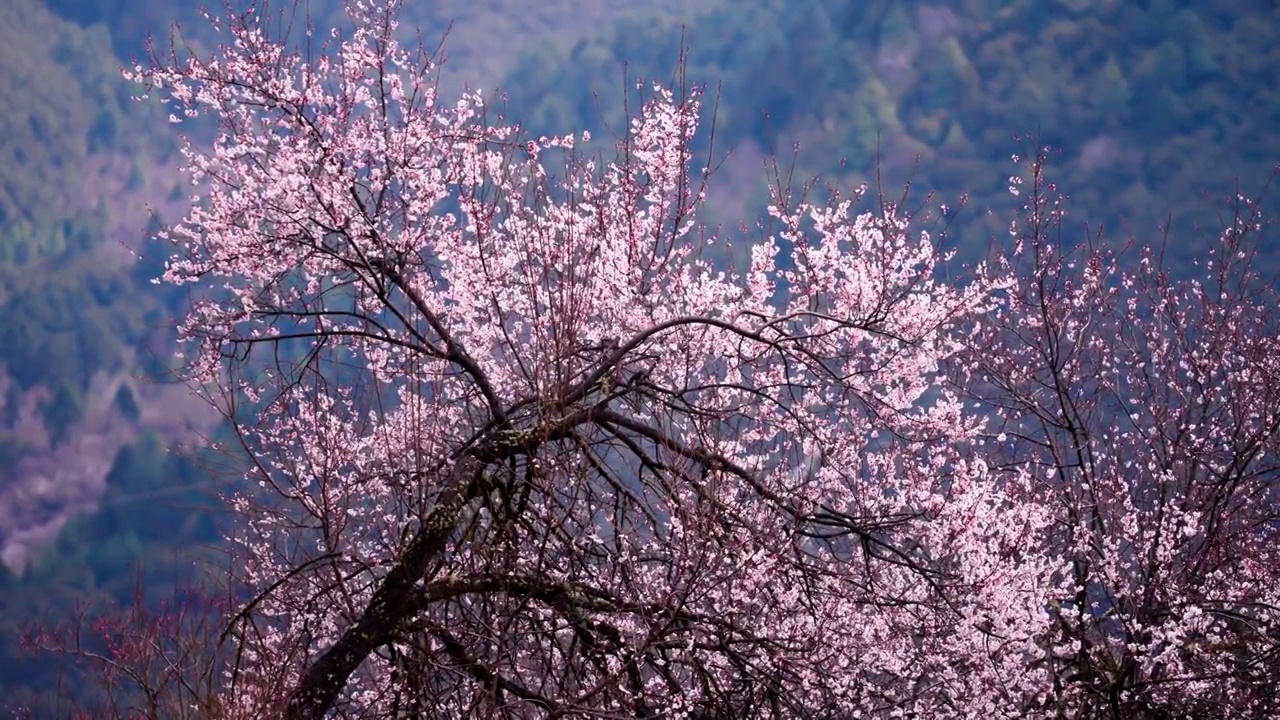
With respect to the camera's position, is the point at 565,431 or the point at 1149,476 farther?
the point at 1149,476

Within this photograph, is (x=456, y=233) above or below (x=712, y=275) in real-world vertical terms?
below

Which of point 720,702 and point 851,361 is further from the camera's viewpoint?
point 851,361

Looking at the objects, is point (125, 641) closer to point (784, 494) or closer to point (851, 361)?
point (784, 494)

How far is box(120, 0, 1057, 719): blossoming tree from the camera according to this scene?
20.5 feet

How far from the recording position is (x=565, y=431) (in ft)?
20.9

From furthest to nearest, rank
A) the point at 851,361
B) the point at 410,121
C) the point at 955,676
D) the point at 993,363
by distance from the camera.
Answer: the point at 993,363, the point at 851,361, the point at 955,676, the point at 410,121

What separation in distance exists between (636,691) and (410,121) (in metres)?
3.71

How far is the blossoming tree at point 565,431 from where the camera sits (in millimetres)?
6258

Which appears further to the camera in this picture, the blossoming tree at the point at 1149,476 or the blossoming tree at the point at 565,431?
the blossoming tree at the point at 1149,476

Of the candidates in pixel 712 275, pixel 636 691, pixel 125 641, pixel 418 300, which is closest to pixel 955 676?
pixel 636 691

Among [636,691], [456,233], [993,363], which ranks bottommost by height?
[636,691]

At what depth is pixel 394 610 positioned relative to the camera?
6273 millimetres

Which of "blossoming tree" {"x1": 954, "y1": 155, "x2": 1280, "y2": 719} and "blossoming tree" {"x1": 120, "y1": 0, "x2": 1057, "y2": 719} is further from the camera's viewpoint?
"blossoming tree" {"x1": 954, "y1": 155, "x2": 1280, "y2": 719}

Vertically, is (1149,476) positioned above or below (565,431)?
above
